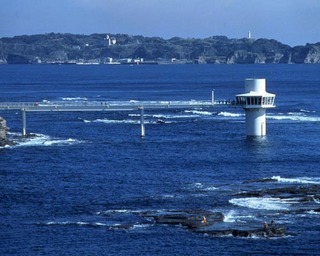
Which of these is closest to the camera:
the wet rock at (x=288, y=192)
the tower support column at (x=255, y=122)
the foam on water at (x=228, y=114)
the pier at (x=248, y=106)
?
the wet rock at (x=288, y=192)

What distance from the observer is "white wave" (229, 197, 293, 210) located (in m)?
74.2

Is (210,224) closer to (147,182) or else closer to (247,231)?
(247,231)

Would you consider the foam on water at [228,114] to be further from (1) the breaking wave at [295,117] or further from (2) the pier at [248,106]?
(2) the pier at [248,106]

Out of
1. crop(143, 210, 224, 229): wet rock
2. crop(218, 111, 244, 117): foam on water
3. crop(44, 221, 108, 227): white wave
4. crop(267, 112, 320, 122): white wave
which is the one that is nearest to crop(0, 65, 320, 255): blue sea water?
crop(44, 221, 108, 227): white wave

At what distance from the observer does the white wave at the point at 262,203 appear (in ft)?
243

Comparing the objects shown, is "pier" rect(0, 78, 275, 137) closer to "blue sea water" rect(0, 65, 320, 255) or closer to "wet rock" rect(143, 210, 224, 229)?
"blue sea water" rect(0, 65, 320, 255)

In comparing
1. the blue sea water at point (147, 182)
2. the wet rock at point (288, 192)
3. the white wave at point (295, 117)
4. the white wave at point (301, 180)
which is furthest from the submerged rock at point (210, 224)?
the white wave at point (295, 117)

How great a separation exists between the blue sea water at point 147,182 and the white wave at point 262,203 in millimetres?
72

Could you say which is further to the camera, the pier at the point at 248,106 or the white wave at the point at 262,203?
the pier at the point at 248,106

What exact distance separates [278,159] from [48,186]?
24.9 meters

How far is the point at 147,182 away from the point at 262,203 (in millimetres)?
13136

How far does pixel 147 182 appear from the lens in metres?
85.9

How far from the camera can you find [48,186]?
84.6 metres

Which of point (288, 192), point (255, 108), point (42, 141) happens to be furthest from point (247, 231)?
point (42, 141)
